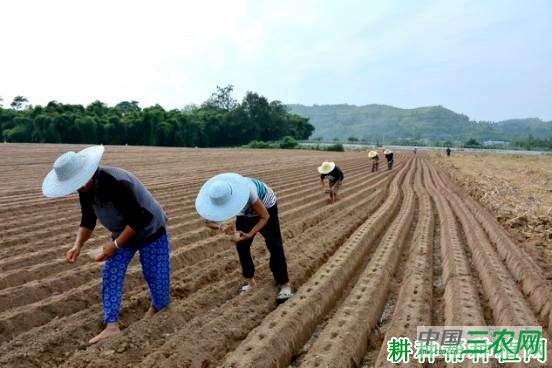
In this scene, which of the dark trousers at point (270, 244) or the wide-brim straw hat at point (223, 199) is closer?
the wide-brim straw hat at point (223, 199)

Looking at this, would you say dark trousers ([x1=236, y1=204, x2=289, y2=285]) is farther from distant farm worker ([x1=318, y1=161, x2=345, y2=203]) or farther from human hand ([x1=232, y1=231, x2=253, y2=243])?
distant farm worker ([x1=318, y1=161, x2=345, y2=203])

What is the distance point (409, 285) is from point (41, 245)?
15.2ft

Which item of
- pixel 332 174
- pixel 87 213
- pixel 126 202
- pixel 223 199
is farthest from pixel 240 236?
pixel 332 174

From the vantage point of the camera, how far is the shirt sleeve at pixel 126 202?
11.1 ft

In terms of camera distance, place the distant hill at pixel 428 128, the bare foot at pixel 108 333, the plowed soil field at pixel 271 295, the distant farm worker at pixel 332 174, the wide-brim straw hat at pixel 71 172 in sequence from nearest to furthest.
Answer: the wide-brim straw hat at pixel 71 172 → the plowed soil field at pixel 271 295 → the bare foot at pixel 108 333 → the distant farm worker at pixel 332 174 → the distant hill at pixel 428 128

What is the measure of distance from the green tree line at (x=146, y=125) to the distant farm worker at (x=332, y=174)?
4162 cm

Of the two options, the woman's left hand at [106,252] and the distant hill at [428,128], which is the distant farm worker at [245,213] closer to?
the woman's left hand at [106,252]

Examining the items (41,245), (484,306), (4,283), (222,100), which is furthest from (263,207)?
(222,100)

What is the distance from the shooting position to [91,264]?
544 centimetres

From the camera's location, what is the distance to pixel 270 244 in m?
4.62

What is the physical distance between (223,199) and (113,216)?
0.85 m

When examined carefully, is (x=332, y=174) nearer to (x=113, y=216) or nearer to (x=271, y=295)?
(x=271, y=295)

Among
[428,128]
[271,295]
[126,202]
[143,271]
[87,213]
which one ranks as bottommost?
[271,295]

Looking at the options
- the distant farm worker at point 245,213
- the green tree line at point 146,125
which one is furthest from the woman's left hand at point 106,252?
the green tree line at point 146,125
